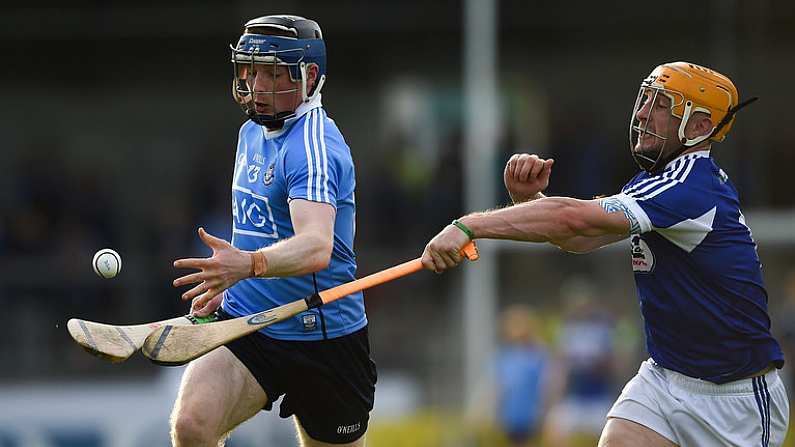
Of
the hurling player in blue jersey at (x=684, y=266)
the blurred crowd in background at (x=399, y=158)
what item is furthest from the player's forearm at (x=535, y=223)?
the blurred crowd in background at (x=399, y=158)

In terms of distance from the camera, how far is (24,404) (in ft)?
38.1

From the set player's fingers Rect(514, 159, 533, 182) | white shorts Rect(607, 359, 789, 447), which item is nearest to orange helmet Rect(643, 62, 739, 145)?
player's fingers Rect(514, 159, 533, 182)

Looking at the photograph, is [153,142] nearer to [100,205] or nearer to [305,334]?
[100,205]

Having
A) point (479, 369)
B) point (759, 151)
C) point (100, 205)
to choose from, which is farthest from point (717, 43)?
point (100, 205)

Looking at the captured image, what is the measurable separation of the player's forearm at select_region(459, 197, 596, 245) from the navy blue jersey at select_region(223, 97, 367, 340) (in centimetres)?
56

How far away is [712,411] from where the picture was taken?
4680 millimetres

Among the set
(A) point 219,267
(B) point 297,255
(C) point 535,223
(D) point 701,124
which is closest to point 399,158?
(D) point 701,124

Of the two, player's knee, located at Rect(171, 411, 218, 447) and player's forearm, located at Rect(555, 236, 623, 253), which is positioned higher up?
player's forearm, located at Rect(555, 236, 623, 253)

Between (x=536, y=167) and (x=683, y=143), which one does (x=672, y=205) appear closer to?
(x=683, y=143)

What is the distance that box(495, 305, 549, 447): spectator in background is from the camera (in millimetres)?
11484

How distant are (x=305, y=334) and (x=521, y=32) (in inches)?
441

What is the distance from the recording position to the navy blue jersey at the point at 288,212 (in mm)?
4758

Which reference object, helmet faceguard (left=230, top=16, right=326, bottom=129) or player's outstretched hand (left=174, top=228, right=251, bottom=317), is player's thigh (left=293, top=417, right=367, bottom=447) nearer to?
player's outstretched hand (left=174, top=228, right=251, bottom=317)

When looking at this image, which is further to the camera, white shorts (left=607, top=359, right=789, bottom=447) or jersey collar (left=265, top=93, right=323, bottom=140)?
jersey collar (left=265, top=93, right=323, bottom=140)
